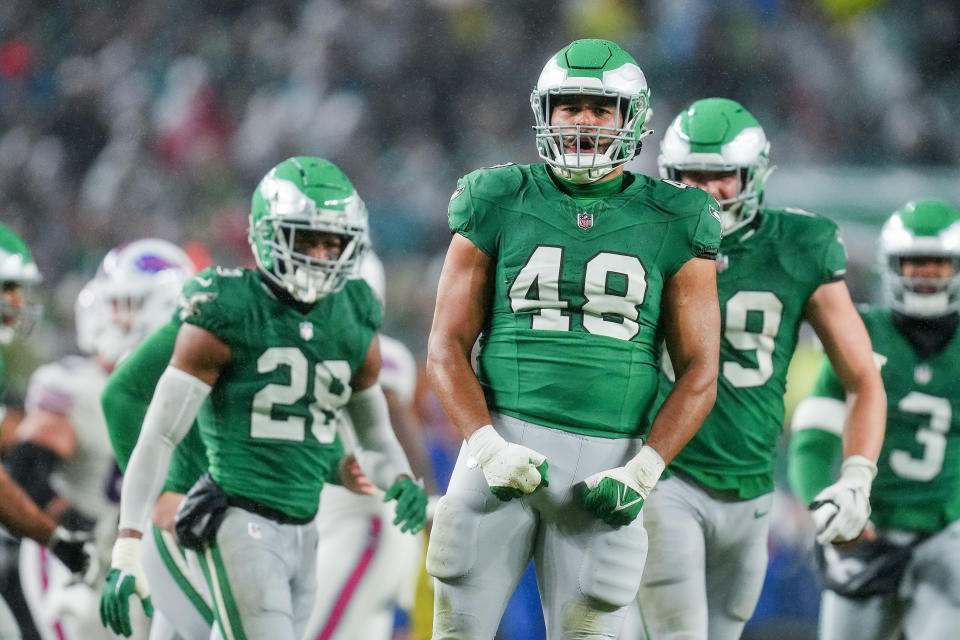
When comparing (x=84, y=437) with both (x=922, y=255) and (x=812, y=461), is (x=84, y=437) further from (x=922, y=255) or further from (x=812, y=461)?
(x=922, y=255)

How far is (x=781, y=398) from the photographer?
3.54 metres

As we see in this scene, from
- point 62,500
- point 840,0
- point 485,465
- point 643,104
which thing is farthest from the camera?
point 840,0

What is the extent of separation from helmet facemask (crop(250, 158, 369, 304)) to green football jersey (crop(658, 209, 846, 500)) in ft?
2.94

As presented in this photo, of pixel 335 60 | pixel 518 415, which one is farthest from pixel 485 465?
pixel 335 60

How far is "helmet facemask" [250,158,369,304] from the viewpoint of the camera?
335 centimetres

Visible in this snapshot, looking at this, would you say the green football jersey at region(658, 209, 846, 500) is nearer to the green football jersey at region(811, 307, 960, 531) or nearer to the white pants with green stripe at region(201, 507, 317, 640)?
the green football jersey at region(811, 307, 960, 531)

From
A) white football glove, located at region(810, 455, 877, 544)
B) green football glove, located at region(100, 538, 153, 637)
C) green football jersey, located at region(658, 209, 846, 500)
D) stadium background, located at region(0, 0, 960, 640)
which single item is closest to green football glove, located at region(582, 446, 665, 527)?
white football glove, located at region(810, 455, 877, 544)

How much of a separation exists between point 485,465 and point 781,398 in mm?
1271

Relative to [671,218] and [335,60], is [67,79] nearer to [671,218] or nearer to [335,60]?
[335,60]

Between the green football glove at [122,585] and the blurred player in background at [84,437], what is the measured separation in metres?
1.44

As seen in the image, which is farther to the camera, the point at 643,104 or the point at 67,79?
the point at 67,79

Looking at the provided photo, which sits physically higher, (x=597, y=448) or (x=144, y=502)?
(x=597, y=448)

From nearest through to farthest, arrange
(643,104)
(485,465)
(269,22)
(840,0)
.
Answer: (485,465) → (643,104) → (840,0) → (269,22)

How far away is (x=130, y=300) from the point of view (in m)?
4.80
